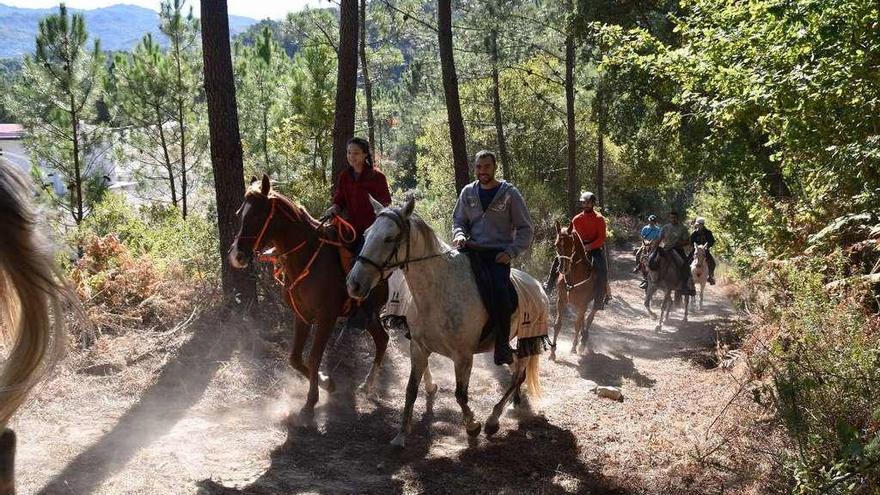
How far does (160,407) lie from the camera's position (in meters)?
7.78

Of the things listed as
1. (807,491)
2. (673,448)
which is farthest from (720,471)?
(807,491)

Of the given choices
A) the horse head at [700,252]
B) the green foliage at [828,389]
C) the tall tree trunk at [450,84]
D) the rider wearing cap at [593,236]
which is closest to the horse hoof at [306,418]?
the green foliage at [828,389]

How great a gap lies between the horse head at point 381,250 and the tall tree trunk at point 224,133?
4.32 metres

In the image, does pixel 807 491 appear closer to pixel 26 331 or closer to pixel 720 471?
pixel 720 471

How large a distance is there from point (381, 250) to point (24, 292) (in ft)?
13.5

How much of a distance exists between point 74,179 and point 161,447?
2006 cm

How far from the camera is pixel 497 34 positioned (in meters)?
27.0

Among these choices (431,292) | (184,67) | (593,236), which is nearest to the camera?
(431,292)

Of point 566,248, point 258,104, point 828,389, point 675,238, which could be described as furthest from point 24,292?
point 258,104

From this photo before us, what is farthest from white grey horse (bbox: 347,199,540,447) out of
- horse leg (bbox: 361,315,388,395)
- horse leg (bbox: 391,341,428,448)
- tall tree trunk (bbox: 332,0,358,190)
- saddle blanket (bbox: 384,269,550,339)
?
tall tree trunk (bbox: 332,0,358,190)

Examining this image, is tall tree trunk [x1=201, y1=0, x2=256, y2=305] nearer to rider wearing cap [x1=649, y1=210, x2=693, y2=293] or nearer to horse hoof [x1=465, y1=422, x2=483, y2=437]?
horse hoof [x1=465, y1=422, x2=483, y2=437]

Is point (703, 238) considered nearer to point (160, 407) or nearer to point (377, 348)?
point (377, 348)

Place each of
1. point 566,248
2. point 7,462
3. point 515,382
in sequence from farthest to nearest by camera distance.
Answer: point 566,248 < point 515,382 < point 7,462

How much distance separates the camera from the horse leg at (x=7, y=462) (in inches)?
94.7
